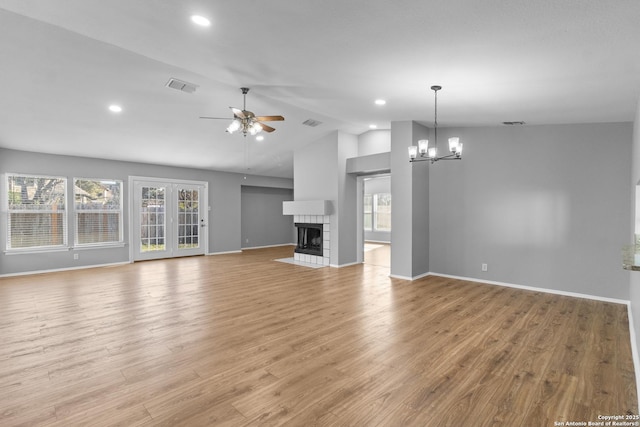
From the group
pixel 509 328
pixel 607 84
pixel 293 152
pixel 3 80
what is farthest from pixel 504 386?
pixel 293 152

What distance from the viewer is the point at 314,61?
3.32 meters

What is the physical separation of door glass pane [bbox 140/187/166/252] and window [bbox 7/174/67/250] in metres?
1.59

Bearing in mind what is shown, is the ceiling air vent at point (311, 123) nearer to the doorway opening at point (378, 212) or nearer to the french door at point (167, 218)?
the french door at point (167, 218)

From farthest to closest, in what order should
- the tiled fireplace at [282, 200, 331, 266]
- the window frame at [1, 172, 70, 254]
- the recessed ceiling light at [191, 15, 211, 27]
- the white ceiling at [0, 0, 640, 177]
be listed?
the tiled fireplace at [282, 200, 331, 266] → the window frame at [1, 172, 70, 254] → the recessed ceiling light at [191, 15, 211, 27] → the white ceiling at [0, 0, 640, 177]

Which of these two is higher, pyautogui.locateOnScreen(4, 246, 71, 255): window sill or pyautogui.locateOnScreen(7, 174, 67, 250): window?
pyautogui.locateOnScreen(7, 174, 67, 250): window

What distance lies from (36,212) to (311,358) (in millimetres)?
7042

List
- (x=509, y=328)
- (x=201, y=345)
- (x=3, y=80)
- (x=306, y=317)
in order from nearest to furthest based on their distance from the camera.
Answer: (x=201, y=345), (x=509, y=328), (x=306, y=317), (x=3, y=80)

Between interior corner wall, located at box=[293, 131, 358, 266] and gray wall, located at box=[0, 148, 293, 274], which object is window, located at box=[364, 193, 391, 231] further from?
interior corner wall, located at box=[293, 131, 358, 266]

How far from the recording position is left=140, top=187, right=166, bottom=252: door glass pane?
26.5ft

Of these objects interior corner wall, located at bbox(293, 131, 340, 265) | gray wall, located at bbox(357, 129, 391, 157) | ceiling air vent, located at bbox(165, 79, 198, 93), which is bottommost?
interior corner wall, located at bbox(293, 131, 340, 265)

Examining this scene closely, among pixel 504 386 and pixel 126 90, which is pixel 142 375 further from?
pixel 126 90

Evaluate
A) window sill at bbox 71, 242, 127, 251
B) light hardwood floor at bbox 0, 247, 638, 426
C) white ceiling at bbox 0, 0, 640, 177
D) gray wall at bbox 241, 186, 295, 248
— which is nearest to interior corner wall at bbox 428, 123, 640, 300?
white ceiling at bbox 0, 0, 640, 177

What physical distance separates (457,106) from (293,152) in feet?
15.9

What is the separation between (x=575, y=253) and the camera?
4.68 metres
